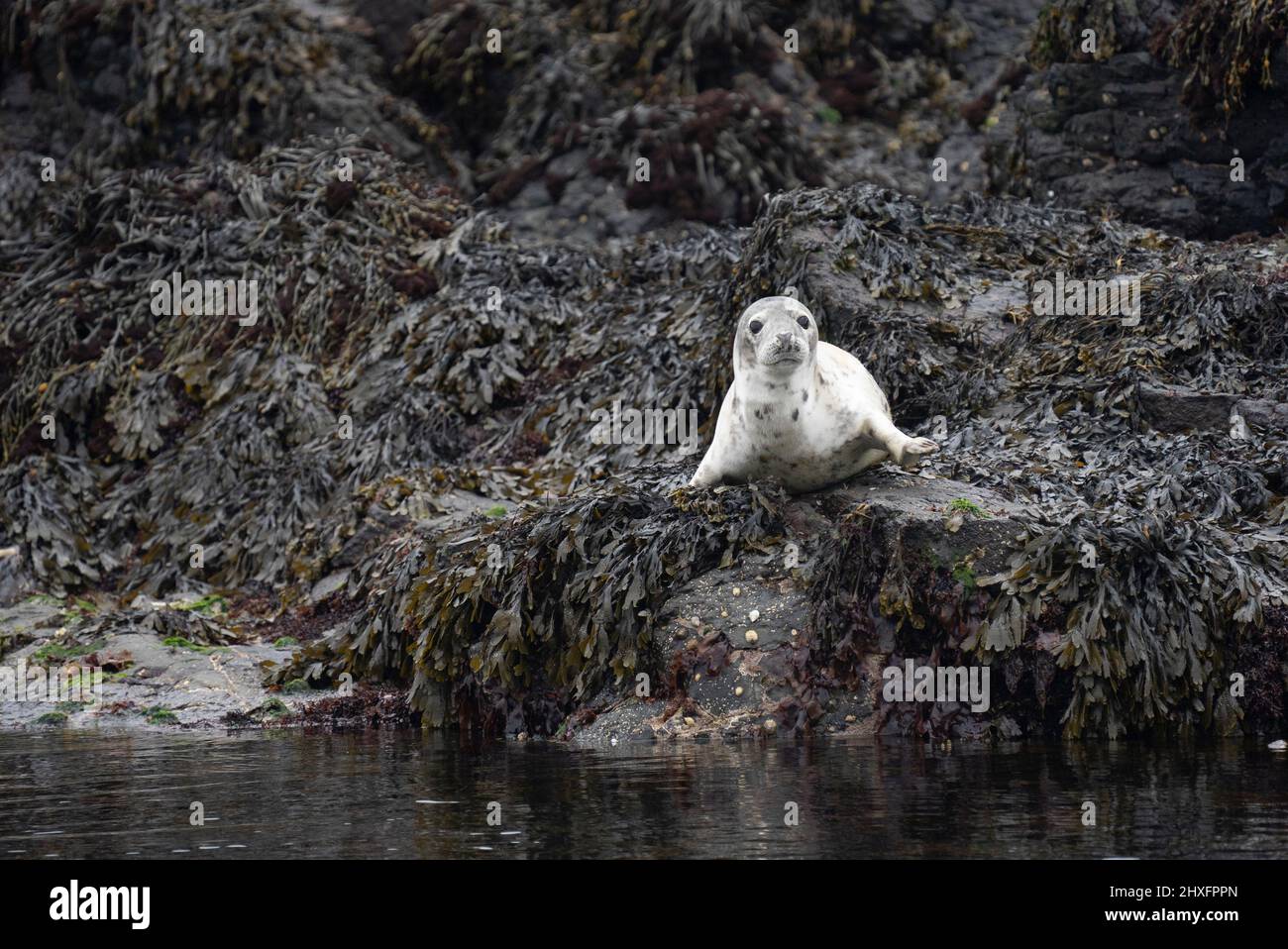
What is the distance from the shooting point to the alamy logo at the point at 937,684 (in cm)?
711

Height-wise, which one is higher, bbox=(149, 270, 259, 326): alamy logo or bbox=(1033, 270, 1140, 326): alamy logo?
bbox=(149, 270, 259, 326): alamy logo

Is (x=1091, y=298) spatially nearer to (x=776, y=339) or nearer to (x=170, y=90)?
(x=776, y=339)

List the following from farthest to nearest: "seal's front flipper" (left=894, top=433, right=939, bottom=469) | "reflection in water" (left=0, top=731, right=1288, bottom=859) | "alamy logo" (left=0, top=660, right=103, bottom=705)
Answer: "alamy logo" (left=0, top=660, right=103, bottom=705)
"seal's front flipper" (left=894, top=433, right=939, bottom=469)
"reflection in water" (left=0, top=731, right=1288, bottom=859)

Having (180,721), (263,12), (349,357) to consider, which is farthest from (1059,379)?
(263,12)

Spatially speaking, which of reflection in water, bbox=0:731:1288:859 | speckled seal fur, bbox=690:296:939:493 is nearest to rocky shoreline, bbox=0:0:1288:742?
speckled seal fur, bbox=690:296:939:493

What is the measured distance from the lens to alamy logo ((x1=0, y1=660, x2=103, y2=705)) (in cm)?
913

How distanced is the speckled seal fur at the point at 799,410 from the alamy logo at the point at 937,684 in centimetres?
95

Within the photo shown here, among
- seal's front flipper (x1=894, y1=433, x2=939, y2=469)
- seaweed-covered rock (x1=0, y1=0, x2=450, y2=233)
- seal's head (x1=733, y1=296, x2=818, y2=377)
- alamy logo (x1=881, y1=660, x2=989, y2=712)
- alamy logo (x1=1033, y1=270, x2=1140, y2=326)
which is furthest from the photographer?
seaweed-covered rock (x1=0, y1=0, x2=450, y2=233)

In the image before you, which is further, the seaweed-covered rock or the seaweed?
the seaweed-covered rock

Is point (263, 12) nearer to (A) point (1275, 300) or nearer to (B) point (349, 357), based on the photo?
(B) point (349, 357)

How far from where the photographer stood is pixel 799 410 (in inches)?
298
